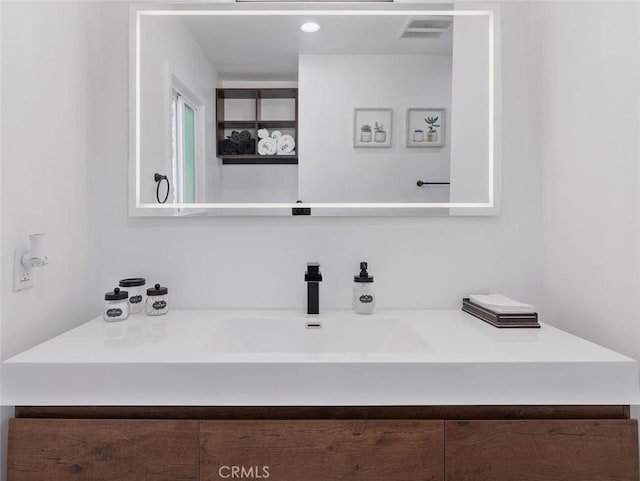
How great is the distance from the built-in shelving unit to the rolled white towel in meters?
0.78

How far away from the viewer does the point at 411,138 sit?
1532 millimetres

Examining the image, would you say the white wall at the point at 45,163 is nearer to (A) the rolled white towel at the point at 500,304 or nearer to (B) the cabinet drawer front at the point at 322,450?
(B) the cabinet drawer front at the point at 322,450

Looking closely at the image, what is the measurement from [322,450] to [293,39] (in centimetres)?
131

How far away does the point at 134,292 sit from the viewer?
4.72 ft

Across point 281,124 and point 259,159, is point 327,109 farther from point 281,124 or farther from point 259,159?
point 259,159

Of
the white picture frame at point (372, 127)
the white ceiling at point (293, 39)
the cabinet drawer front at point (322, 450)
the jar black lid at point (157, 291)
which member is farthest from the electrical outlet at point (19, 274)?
the white picture frame at point (372, 127)

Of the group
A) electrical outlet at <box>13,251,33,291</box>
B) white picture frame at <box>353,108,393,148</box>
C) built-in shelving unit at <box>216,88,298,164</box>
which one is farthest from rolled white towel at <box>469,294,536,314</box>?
electrical outlet at <box>13,251,33,291</box>

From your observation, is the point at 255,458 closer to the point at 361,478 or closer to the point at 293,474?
the point at 293,474

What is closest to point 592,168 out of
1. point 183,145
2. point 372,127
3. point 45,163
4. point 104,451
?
point 372,127

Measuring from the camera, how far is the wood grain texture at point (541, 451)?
0.91m

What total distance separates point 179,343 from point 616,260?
1162mm

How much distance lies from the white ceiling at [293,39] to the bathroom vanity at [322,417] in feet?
3.52

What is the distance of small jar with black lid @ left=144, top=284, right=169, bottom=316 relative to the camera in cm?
140

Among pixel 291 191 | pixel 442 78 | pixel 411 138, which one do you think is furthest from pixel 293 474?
pixel 442 78
